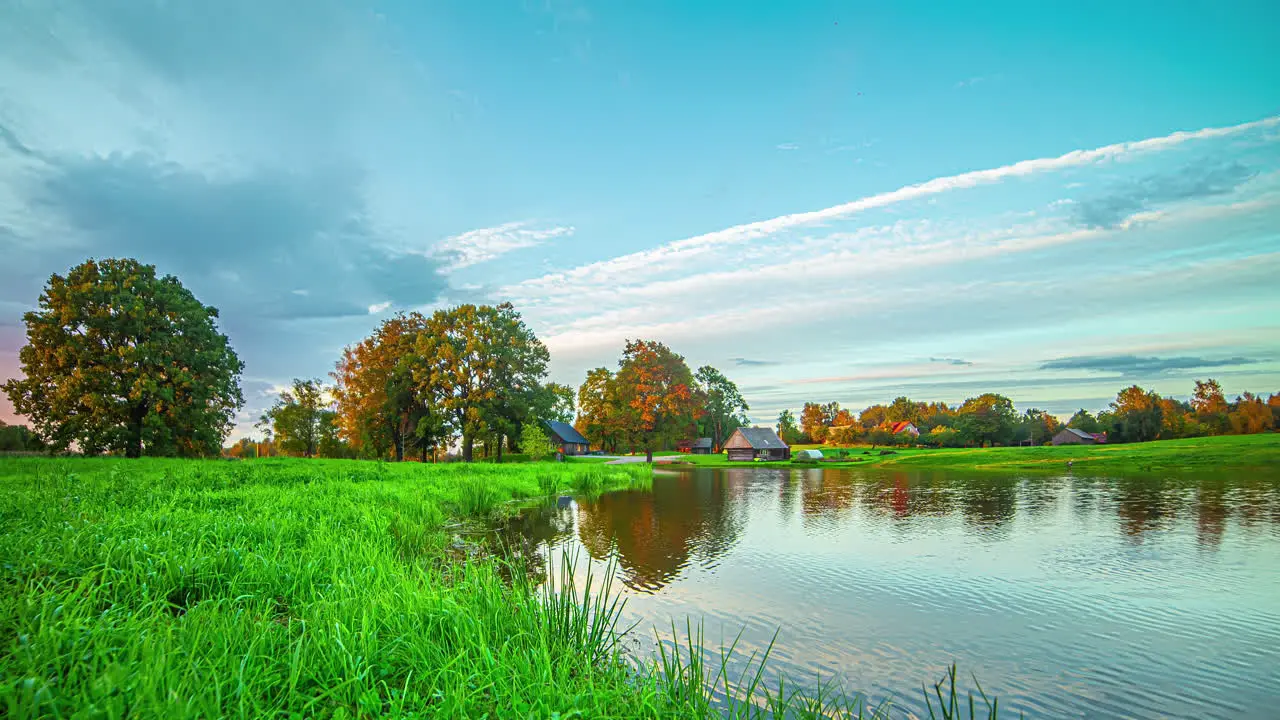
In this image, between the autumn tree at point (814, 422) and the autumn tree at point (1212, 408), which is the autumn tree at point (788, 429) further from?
the autumn tree at point (1212, 408)

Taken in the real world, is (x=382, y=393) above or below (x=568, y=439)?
above

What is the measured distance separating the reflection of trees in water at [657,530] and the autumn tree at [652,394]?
39.8 metres

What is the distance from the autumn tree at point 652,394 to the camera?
69.5 metres

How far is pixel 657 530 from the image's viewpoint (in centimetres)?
1739

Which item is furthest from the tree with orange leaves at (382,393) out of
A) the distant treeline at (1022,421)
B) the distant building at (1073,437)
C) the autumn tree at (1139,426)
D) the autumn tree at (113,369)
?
the distant building at (1073,437)

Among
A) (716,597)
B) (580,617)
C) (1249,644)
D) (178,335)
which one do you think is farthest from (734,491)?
(178,335)

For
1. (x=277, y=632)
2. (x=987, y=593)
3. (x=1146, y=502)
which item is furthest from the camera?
(x=1146, y=502)

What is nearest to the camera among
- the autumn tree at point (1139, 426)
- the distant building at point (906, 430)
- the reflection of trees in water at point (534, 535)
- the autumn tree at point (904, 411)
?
the reflection of trees in water at point (534, 535)

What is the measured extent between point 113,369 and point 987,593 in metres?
45.5

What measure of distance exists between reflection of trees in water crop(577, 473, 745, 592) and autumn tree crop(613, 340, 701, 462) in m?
39.8

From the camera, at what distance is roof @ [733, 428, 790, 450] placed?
6906 centimetres

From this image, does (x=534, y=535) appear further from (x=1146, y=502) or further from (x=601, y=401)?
(x=601, y=401)

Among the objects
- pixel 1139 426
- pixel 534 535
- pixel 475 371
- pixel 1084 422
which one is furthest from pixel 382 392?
pixel 1084 422

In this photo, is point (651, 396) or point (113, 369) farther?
point (651, 396)
